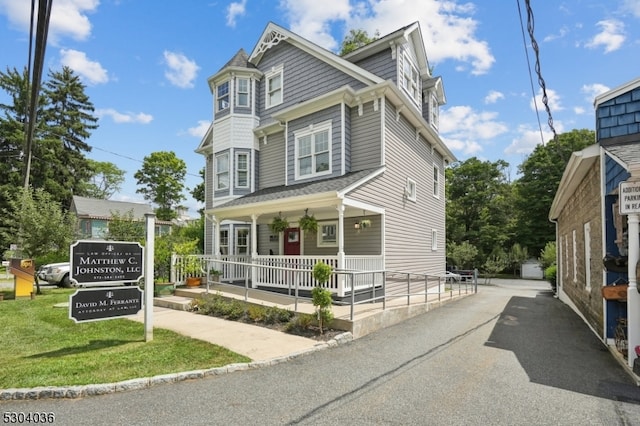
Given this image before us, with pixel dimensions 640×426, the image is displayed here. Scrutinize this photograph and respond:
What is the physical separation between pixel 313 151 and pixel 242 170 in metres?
4.04

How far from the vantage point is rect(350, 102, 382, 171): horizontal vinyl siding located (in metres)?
11.4

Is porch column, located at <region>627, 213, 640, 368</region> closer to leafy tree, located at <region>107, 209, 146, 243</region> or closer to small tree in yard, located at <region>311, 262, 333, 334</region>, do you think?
small tree in yard, located at <region>311, 262, 333, 334</region>

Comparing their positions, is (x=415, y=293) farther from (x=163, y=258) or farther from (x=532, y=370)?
(x=163, y=258)

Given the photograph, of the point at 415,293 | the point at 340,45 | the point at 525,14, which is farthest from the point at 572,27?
the point at 340,45

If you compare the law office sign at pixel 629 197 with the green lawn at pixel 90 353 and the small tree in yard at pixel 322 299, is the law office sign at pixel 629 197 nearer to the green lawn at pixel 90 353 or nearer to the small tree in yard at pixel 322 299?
the small tree in yard at pixel 322 299

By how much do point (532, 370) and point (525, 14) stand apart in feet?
20.3

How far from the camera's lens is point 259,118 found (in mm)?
15500

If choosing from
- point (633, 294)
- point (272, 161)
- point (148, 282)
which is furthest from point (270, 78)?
point (633, 294)

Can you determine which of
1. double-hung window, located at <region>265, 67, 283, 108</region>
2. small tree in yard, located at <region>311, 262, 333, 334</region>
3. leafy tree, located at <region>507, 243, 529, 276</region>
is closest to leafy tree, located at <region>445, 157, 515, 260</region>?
leafy tree, located at <region>507, 243, 529, 276</region>

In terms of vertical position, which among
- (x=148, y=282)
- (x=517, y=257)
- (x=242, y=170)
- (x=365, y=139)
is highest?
(x=365, y=139)

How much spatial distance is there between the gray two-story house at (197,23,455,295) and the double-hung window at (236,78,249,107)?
44mm

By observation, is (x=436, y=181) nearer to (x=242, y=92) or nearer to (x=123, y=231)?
(x=242, y=92)

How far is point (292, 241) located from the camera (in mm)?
13633

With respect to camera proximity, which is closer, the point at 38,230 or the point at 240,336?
the point at 240,336
